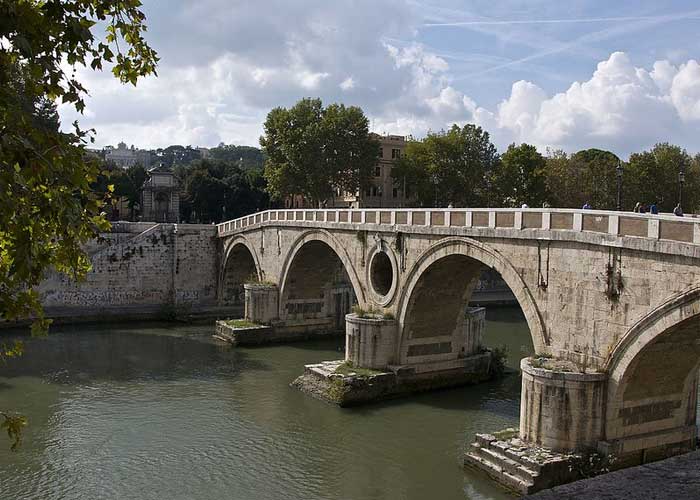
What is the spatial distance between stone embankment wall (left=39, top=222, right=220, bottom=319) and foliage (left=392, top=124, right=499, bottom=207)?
13788 millimetres

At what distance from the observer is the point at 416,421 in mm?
16125

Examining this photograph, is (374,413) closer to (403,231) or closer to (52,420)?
(403,231)

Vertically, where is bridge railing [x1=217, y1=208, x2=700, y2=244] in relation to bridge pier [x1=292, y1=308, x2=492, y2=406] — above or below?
above

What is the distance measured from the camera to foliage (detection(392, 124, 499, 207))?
4006 cm

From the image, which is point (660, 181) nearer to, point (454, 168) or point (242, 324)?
point (454, 168)

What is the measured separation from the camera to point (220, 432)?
15320mm

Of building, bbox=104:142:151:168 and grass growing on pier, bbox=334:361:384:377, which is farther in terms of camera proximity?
building, bbox=104:142:151:168

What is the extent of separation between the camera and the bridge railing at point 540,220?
1073cm

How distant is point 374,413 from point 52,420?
24.9 feet

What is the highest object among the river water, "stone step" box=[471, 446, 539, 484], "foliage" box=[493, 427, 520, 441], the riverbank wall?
the riverbank wall

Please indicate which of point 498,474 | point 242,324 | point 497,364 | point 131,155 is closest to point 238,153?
point 131,155

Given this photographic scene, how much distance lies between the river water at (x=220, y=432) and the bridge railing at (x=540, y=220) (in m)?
4.72

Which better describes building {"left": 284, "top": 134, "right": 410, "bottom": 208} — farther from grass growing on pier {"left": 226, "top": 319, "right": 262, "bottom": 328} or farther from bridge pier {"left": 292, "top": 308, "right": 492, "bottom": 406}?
bridge pier {"left": 292, "top": 308, "right": 492, "bottom": 406}

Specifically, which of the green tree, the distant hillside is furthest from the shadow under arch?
the distant hillside
